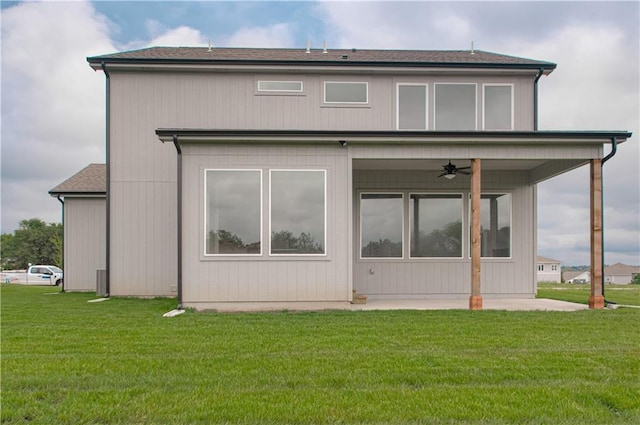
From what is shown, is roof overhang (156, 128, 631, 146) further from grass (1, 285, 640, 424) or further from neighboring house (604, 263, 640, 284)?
neighboring house (604, 263, 640, 284)

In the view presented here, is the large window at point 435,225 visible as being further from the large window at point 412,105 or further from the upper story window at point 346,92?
the upper story window at point 346,92

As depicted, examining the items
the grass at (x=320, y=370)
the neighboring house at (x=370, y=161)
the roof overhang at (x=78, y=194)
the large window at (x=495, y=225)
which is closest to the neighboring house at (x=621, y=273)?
the large window at (x=495, y=225)

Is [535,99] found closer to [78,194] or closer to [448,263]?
[448,263]

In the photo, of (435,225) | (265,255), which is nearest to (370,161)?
(435,225)

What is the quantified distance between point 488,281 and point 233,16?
10.5 metres

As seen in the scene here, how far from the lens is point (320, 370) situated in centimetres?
439

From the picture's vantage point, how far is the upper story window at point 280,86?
11.3m

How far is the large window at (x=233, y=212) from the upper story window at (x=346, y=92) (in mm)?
3802

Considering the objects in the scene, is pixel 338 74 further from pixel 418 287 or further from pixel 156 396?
pixel 156 396

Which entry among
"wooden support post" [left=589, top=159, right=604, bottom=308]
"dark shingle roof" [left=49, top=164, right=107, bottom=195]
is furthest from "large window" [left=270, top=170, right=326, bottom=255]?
"dark shingle roof" [left=49, top=164, right=107, bottom=195]

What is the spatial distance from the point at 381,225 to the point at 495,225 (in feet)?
9.27

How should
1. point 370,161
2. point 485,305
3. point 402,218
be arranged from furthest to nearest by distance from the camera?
1. point 402,218
2. point 370,161
3. point 485,305

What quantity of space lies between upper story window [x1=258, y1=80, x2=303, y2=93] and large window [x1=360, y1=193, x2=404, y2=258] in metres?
3.23

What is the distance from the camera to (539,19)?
1138 centimetres
